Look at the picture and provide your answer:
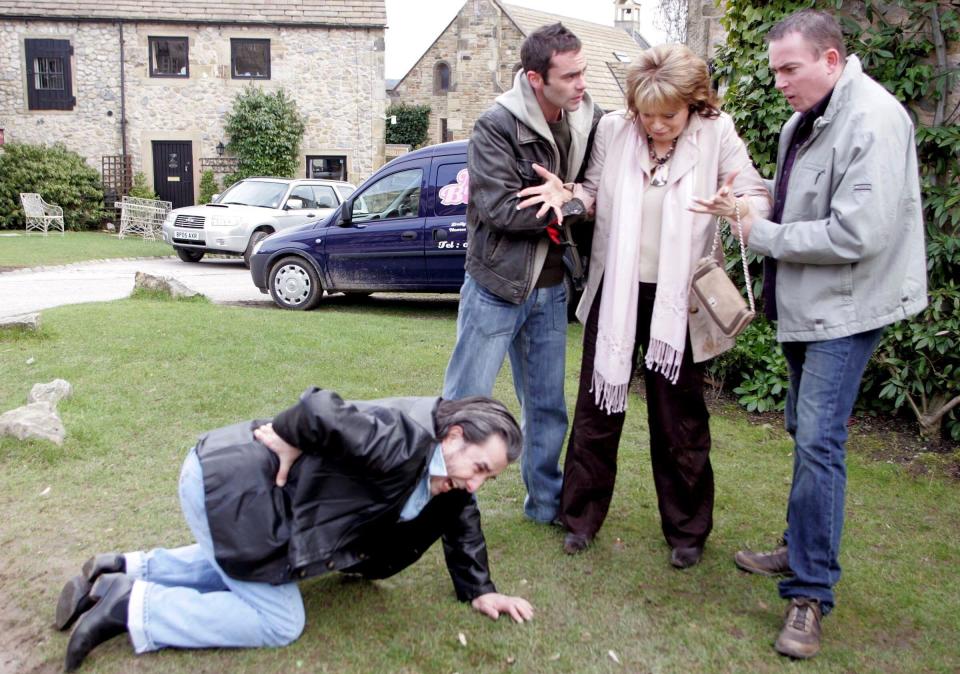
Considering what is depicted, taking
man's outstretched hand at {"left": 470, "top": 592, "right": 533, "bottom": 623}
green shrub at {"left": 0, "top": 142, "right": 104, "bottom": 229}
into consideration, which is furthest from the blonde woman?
green shrub at {"left": 0, "top": 142, "right": 104, "bottom": 229}

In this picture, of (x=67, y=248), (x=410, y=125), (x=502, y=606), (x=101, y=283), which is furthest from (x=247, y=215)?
(x=410, y=125)

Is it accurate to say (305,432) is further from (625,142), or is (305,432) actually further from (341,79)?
(341,79)

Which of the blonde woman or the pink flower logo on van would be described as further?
the pink flower logo on van

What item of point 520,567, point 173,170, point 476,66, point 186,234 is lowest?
point 520,567

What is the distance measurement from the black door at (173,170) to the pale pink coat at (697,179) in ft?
79.1

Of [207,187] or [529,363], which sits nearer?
[529,363]

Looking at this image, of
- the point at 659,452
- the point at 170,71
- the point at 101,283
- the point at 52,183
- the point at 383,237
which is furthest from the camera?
the point at 170,71

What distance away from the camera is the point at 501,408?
2809 mm

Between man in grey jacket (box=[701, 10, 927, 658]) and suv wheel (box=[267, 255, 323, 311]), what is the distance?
7.97 meters

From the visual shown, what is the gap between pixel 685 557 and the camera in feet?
11.7

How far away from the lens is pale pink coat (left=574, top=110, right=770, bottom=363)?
3.26m

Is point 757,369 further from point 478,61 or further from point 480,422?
point 478,61

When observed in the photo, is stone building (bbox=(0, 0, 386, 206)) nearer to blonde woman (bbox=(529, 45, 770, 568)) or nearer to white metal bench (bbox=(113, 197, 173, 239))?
white metal bench (bbox=(113, 197, 173, 239))

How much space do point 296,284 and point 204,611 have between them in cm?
800
